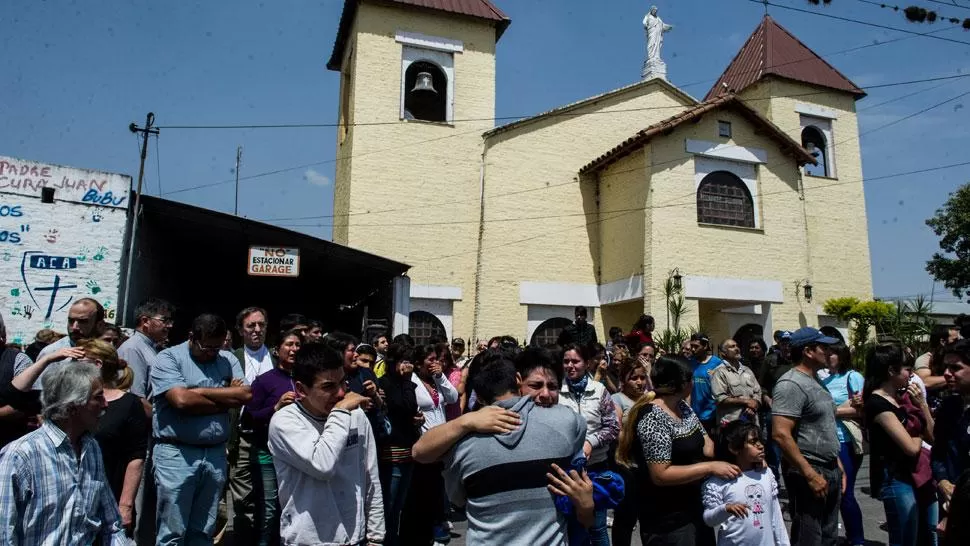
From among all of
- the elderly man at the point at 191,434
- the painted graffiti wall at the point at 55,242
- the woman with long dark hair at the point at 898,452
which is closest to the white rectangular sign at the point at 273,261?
the painted graffiti wall at the point at 55,242

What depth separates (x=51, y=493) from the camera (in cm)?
281

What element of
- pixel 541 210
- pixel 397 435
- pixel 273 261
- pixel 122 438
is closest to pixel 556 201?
pixel 541 210

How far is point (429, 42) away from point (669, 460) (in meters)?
16.8

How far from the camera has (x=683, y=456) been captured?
391 cm

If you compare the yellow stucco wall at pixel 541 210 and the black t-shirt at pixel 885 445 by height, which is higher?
the yellow stucco wall at pixel 541 210

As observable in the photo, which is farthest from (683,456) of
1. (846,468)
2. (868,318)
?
(868,318)

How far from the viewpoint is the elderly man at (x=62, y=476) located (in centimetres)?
272

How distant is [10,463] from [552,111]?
710 inches

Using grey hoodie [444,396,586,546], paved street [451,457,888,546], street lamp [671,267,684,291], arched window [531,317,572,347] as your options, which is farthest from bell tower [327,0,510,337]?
grey hoodie [444,396,586,546]

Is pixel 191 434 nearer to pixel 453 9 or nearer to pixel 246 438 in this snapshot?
pixel 246 438

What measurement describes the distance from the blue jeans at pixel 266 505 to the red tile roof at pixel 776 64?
20.0 meters

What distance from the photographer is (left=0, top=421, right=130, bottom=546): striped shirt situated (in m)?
2.71

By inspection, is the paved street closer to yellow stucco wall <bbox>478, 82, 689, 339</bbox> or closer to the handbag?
the handbag

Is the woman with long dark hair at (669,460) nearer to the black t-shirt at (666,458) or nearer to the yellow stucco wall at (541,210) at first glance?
the black t-shirt at (666,458)
